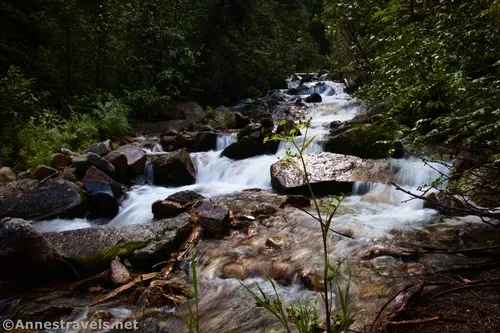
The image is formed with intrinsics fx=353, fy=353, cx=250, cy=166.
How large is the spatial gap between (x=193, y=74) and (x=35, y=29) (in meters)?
6.16

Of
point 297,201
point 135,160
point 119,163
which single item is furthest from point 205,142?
point 297,201

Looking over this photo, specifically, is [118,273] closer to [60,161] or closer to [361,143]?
[60,161]

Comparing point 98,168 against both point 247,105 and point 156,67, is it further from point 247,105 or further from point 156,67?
Result: point 247,105

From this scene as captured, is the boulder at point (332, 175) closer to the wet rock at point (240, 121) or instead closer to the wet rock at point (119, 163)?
the wet rock at point (119, 163)

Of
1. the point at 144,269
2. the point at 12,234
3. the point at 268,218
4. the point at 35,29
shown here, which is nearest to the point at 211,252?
the point at 144,269

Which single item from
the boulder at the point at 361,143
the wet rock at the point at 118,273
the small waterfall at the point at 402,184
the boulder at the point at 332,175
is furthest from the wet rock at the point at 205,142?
the wet rock at the point at 118,273

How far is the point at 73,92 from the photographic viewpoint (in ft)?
38.6

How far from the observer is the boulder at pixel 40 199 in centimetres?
606

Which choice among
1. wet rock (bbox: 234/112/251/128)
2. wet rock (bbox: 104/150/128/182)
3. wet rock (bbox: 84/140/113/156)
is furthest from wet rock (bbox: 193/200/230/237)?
wet rock (bbox: 234/112/251/128)

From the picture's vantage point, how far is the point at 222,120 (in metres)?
13.0

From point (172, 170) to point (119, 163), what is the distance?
46.9 inches

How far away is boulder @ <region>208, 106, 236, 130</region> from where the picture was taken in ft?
41.9

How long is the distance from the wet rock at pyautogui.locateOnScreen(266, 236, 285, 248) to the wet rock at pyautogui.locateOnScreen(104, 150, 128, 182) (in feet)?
15.1

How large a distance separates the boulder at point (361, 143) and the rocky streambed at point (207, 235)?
0.10ft
